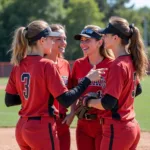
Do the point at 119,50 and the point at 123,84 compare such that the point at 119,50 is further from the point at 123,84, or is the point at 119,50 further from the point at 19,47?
the point at 19,47

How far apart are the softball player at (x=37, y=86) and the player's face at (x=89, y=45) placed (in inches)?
26.6

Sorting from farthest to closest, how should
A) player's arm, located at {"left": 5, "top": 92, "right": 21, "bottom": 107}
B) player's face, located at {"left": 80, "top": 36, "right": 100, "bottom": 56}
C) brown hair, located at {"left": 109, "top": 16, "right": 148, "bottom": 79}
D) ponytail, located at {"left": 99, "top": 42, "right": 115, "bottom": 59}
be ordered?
ponytail, located at {"left": 99, "top": 42, "right": 115, "bottom": 59} < player's face, located at {"left": 80, "top": 36, "right": 100, "bottom": 56} < player's arm, located at {"left": 5, "top": 92, "right": 21, "bottom": 107} < brown hair, located at {"left": 109, "top": 16, "right": 148, "bottom": 79}

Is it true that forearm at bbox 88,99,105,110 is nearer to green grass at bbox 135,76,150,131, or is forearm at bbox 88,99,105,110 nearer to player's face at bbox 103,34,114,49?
player's face at bbox 103,34,114,49

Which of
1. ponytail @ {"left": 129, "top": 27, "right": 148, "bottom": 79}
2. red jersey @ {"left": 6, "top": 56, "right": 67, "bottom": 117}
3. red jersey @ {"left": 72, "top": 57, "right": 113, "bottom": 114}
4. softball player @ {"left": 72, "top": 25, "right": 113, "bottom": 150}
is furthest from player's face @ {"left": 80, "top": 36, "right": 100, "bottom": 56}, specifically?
red jersey @ {"left": 6, "top": 56, "right": 67, "bottom": 117}

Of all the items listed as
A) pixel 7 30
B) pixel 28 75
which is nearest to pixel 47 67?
pixel 28 75

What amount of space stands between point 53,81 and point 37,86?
0.56 feet

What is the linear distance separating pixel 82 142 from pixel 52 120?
78cm

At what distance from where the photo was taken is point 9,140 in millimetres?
8273

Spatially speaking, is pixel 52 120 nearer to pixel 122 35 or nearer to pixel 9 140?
pixel 122 35

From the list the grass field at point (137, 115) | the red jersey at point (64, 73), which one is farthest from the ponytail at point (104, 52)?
the grass field at point (137, 115)

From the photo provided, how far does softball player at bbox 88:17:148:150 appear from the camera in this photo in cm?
398

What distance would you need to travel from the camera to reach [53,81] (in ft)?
13.3

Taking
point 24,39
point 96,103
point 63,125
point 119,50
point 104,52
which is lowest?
point 63,125

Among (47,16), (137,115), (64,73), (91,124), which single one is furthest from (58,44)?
(47,16)
